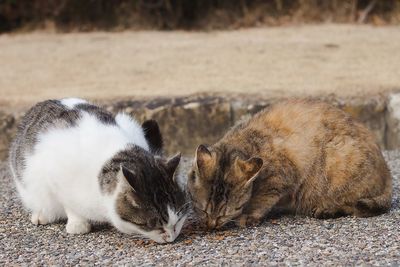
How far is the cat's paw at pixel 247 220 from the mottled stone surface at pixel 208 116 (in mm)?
2910

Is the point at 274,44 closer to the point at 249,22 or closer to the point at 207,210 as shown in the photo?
the point at 249,22

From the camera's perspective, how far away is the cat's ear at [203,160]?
5309 mm

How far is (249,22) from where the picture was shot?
44.5 feet

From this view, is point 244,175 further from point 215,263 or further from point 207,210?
point 215,263

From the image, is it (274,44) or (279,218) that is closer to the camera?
(279,218)

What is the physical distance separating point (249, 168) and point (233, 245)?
0.56m

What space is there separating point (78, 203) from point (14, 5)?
8.91 meters

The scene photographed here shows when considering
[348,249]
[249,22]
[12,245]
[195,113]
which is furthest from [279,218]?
[249,22]

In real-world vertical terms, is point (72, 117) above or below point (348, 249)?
above

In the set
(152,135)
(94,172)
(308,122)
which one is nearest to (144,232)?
(94,172)

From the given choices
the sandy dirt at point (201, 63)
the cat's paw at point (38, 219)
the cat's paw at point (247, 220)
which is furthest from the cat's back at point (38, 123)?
the sandy dirt at point (201, 63)

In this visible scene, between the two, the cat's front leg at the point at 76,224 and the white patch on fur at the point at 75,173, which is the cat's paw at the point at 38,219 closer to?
the white patch on fur at the point at 75,173

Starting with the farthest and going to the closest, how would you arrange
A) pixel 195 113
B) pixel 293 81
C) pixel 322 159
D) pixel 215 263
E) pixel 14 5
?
pixel 14 5 < pixel 293 81 < pixel 195 113 < pixel 322 159 < pixel 215 263

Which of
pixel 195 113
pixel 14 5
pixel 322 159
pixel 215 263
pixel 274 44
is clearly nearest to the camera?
pixel 215 263
